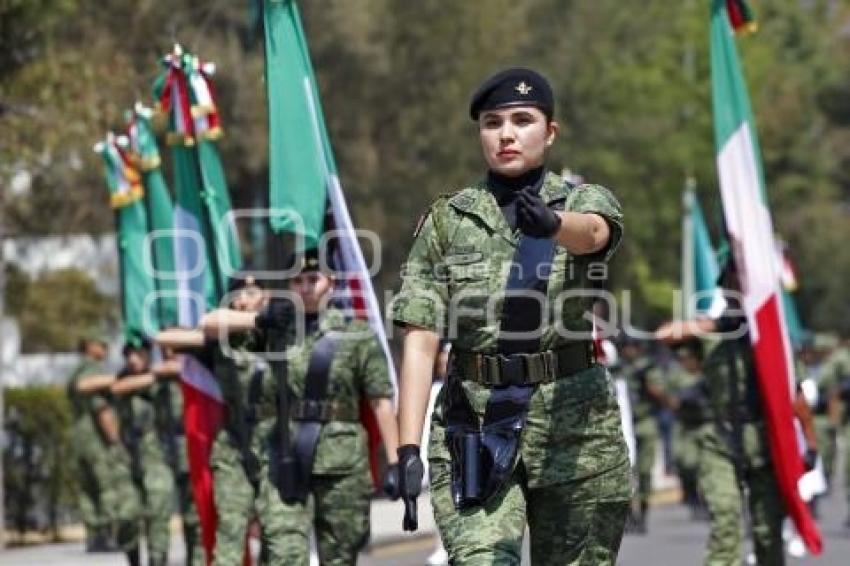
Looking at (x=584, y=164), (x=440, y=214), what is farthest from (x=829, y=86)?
(x=440, y=214)

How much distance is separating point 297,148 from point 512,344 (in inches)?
230

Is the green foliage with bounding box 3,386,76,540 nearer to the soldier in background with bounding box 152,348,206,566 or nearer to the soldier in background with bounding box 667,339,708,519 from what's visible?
the soldier in background with bounding box 152,348,206,566

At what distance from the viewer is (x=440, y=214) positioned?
810 cm

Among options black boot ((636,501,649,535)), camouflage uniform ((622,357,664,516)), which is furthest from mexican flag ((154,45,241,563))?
camouflage uniform ((622,357,664,516))

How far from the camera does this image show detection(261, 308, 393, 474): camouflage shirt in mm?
11727

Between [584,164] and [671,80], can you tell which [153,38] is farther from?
[671,80]

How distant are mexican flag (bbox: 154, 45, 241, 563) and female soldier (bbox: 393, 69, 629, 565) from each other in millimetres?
5560

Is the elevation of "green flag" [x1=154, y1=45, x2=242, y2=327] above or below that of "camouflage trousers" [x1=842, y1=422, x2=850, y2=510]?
above

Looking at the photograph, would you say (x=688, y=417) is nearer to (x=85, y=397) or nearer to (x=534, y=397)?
(x=85, y=397)

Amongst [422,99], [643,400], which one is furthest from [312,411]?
[422,99]

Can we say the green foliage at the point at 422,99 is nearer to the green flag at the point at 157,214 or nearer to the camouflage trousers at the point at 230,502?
the green flag at the point at 157,214

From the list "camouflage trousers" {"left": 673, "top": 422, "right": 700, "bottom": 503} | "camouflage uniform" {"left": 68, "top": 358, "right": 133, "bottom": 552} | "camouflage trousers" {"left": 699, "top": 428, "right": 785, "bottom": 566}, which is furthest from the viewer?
"camouflage trousers" {"left": 673, "top": 422, "right": 700, "bottom": 503}

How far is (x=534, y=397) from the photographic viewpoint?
8.02 m

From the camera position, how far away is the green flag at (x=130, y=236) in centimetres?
1817
